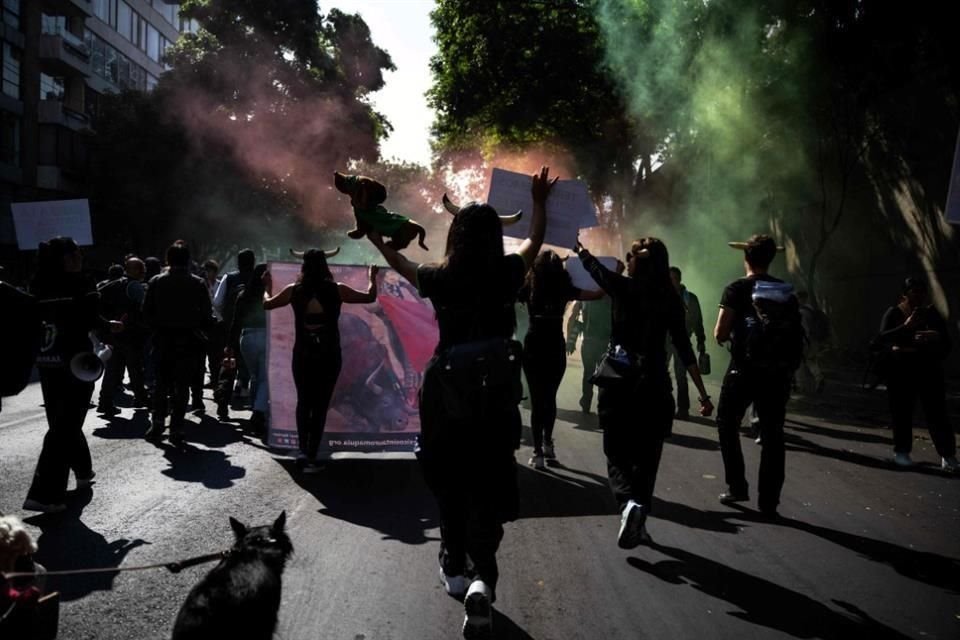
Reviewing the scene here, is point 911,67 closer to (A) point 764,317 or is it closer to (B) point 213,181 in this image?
(A) point 764,317

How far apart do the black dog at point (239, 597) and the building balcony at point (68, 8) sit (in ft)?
127

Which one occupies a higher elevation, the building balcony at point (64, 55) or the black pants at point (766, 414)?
the building balcony at point (64, 55)

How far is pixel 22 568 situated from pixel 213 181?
1284 inches

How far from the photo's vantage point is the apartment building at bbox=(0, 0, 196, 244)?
3269 centimetres

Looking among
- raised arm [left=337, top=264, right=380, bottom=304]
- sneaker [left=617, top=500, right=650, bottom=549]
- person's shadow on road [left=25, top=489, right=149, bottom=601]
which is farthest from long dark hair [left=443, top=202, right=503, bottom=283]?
raised arm [left=337, top=264, right=380, bottom=304]

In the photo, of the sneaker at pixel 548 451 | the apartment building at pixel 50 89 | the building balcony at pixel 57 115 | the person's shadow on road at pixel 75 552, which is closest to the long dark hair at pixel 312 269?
the person's shadow on road at pixel 75 552

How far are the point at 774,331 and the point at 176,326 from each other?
17.6ft

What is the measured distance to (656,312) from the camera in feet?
17.4

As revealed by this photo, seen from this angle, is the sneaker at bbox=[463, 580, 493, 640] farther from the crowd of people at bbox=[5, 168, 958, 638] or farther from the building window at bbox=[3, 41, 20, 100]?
the building window at bbox=[3, 41, 20, 100]

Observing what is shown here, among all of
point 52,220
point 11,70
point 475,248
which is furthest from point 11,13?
point 475,248

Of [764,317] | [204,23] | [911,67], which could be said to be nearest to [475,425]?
[764,317]

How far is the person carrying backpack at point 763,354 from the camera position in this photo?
19.1ft

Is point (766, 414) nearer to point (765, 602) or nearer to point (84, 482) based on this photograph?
point (765, 602)

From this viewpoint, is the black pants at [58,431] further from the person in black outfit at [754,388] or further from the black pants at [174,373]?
the person in black outfit at [754,388]
